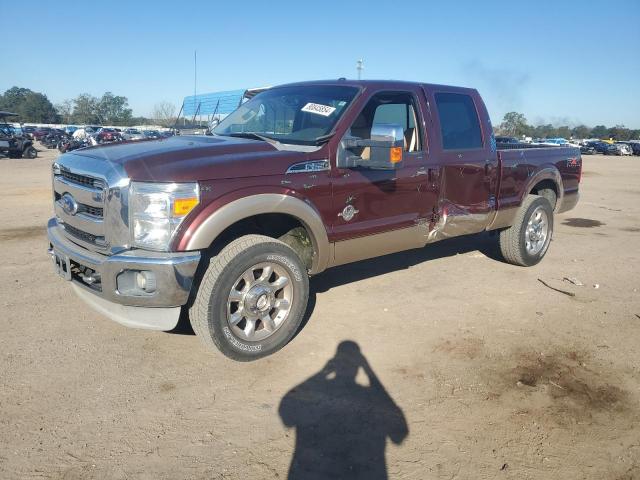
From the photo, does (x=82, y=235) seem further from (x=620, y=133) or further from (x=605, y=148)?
(x=620, y=133)

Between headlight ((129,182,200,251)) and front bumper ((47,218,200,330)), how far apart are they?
0.33 ft

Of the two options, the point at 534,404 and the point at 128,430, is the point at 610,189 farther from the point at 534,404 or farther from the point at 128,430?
the point at 128,430

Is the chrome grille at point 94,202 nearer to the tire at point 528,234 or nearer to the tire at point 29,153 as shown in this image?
the tire at point 528,234

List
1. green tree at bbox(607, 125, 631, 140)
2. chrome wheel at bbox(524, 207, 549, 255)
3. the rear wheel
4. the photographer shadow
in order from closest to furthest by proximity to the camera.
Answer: the photographer shadow → chrome wheel at bbox(524, 207, 549, 255) → the rear wheel → green tree at bbox(607, 125, 631, 140)

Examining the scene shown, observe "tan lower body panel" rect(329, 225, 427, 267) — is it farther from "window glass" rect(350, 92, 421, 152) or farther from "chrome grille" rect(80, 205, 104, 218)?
"chrome grille" rect(80, 205, 104, 218)

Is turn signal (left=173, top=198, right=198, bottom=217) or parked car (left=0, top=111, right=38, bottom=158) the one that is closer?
turn signal (left=173, top=198, right=198, bottom=217)

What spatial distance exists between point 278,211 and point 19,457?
2068 mm

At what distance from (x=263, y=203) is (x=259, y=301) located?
2.38 ft

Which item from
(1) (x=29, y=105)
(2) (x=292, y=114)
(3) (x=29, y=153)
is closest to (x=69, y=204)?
(2) (x=292, y=114)

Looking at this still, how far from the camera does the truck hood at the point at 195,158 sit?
322 cm

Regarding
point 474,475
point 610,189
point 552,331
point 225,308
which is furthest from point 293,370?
point 610,189

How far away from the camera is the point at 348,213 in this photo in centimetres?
407

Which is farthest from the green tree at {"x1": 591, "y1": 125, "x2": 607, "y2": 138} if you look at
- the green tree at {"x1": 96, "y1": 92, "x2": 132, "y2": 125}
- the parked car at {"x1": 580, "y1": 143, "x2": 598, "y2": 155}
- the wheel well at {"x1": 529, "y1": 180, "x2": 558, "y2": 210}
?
the wheel well at {"x1": 529, "y1": 180, "x2": 558, "y2": 210}

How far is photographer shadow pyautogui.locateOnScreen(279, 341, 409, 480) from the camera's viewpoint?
252 cm
